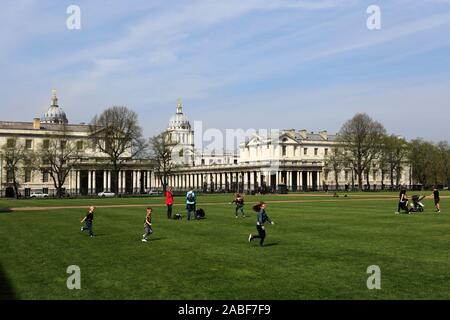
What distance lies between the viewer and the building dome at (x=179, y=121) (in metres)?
193

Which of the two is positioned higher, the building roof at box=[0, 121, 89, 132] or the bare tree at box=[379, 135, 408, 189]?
the building roof at box=[0, 121, 89, 132]

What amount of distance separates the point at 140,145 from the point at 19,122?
46.5 m

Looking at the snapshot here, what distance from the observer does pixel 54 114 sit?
14250cm

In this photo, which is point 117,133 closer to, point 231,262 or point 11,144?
point 11,144

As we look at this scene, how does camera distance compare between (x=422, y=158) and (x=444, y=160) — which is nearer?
(x=422, y=158)

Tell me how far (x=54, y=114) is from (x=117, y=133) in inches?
2782

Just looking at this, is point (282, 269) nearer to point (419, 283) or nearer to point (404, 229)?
point (419, 283)

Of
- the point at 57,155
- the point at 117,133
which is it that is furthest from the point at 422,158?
the point at 57,155

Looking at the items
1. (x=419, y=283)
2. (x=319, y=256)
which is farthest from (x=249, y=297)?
(x=319, y=256)

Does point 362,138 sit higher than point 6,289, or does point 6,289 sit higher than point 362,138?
point 362,138

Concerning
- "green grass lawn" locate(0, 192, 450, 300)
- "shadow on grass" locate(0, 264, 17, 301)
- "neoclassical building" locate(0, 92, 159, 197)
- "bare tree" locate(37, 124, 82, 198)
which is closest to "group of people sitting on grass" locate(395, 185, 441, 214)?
"green grass lawn" locate(0, 192, 450, 300)

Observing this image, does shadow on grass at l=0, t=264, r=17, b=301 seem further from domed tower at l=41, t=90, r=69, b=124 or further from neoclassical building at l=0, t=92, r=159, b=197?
domed tower at l=41, t=90, r=69, b=124

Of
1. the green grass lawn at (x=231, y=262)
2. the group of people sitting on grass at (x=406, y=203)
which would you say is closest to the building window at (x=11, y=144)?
the green grass lawn at (x=231, y=262)

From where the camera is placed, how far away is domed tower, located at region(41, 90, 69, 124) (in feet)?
464
